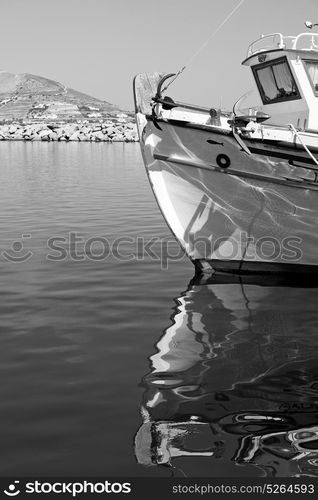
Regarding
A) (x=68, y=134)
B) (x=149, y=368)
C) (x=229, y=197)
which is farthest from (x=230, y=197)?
(x=68, y=134)

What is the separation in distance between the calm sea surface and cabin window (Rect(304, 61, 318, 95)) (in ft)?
12.8

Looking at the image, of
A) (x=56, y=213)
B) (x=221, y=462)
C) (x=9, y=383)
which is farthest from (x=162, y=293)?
(x=56, y=213)

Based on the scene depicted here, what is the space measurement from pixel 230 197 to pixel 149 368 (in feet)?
15.0

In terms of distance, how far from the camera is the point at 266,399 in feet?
18.9

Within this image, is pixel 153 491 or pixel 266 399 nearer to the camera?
pixel 153 491

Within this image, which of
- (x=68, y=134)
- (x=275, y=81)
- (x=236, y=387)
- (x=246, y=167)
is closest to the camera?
(x=236, y=387)

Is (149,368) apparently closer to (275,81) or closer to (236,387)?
(236,387)

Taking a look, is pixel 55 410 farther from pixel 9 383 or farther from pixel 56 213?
pixel 56 213

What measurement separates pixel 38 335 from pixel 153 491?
3.74 meters

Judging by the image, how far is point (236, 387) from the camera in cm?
607

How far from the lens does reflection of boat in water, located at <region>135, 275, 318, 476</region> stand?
4.77m

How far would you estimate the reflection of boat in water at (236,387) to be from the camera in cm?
477
